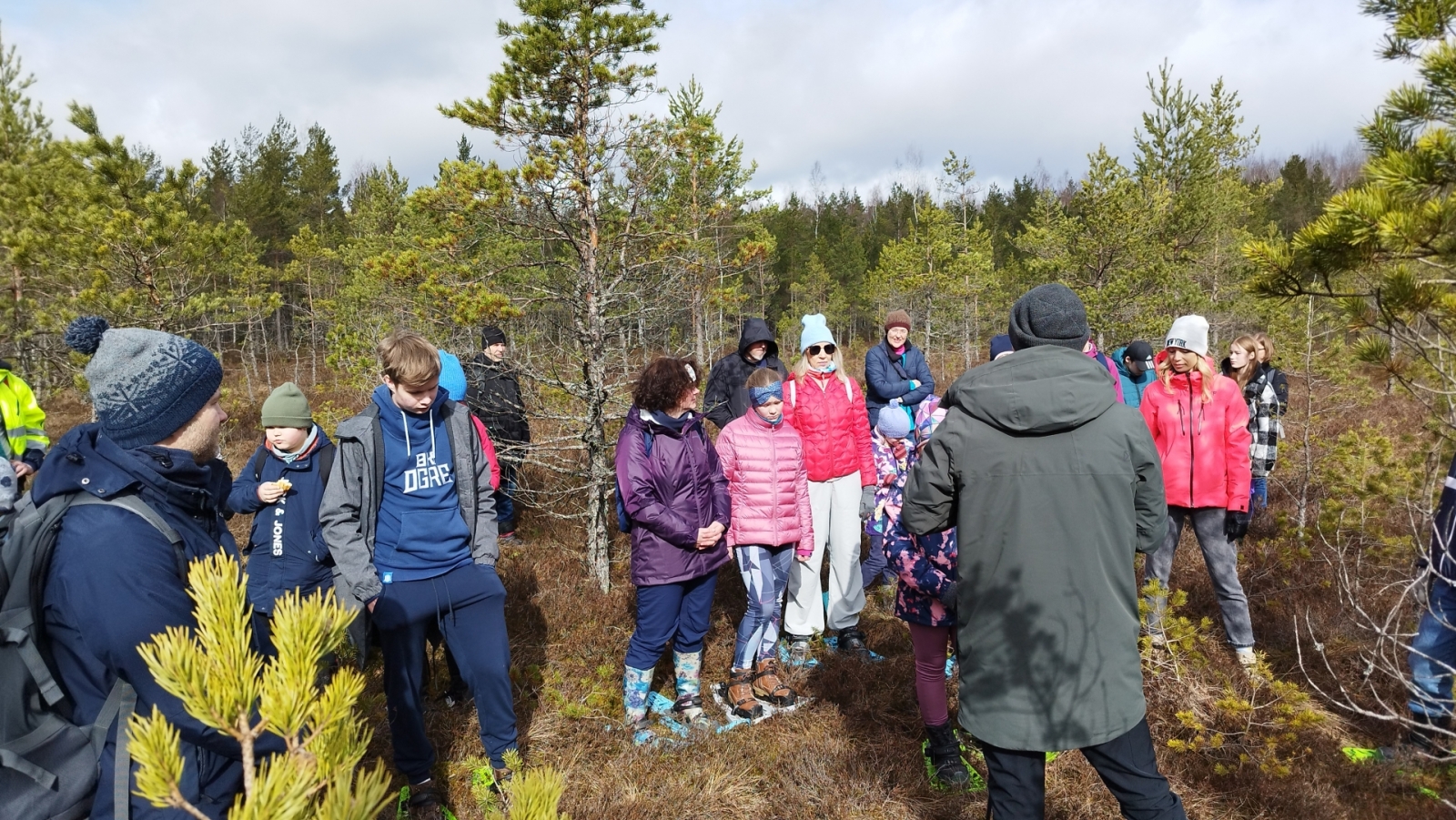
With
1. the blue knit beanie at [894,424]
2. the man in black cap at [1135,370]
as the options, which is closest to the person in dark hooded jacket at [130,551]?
the blue knit beanie at [894,424]

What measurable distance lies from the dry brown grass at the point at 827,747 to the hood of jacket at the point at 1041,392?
2.01m

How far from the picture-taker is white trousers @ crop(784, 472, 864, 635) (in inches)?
185

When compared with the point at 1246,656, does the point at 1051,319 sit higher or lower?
higher

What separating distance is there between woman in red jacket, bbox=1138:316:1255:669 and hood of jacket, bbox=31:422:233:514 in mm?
4603

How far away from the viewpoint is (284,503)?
367 centimetres

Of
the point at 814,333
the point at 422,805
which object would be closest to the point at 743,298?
the point at 814,333

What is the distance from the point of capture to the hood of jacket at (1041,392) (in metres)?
2.09

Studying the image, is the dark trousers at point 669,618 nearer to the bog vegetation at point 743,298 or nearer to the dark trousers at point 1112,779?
the bog vegetation at point 743,298

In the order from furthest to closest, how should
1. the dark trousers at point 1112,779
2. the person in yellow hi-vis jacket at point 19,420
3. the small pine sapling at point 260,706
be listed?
the person in yellow hi-vis jacket at point 19,420
the dark trousers at point 1112,779
the small pine sapling at point 260,706

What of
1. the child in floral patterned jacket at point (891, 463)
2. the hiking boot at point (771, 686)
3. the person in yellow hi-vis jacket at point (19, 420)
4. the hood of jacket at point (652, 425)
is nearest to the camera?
the hood of jacket at point (652, 425)

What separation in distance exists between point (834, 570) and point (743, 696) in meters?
1.15

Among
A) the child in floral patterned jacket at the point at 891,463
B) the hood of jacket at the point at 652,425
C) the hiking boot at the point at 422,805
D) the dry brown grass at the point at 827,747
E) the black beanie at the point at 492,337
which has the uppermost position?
the black beanie at the point at 492,337

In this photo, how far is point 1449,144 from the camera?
1.92m

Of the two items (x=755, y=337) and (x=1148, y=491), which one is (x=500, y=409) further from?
(x=1148, y=491)
